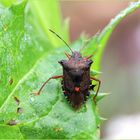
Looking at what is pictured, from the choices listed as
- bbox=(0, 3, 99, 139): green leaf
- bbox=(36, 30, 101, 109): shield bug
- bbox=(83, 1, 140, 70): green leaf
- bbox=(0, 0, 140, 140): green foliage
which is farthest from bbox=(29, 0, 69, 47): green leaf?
bbox=(36, 30, 101, 109): shield bug

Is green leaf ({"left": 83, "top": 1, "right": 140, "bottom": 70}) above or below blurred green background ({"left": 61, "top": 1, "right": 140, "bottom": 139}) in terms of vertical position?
above

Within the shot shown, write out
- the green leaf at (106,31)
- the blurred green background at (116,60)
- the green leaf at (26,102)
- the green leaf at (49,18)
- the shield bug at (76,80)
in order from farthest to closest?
1. the blurred green background at (116,60)
2. the green leaf at (49,18)
3. the green leaf at (106,31)
4. the shield bug at (76,80)
5. the green leaf at (26,102)

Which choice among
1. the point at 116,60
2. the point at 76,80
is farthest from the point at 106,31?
Result: the point at 116,60

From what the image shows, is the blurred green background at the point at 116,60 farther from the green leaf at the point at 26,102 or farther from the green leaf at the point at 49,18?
the green leaf at the point at 26,102

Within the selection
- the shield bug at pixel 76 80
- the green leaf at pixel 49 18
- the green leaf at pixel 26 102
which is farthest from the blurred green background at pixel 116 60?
the green leaf at pixel 26 102

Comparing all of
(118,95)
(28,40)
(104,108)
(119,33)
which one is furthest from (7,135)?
(119,33)

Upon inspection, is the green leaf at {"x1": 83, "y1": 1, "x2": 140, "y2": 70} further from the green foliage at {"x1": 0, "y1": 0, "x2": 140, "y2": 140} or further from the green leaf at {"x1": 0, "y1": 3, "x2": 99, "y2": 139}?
the green leaf at {"x1": 0, "y1": 3, "x2": 99, "y2": 139}

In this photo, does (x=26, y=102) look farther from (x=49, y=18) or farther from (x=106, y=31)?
(x=49, y=18)

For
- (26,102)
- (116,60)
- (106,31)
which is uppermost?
(106,31)
